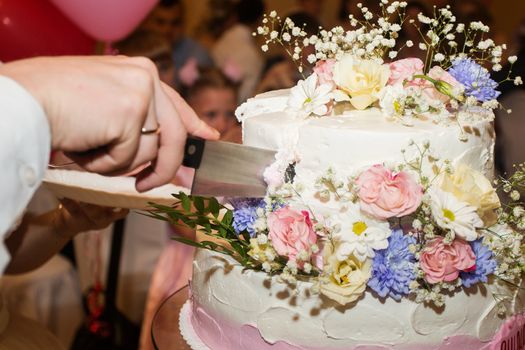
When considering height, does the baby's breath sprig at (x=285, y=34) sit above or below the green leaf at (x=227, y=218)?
above

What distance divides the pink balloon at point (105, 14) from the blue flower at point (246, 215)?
177 cm

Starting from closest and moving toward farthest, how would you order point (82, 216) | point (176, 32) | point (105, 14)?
1. point (82, 216)
2. point (105, 14)
3. point (176, 32)

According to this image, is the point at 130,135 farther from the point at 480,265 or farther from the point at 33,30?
the point at 33,30

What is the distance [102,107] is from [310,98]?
1.97ft

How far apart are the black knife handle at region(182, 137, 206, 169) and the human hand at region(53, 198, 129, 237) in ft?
2.96

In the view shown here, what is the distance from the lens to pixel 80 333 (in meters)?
3.47

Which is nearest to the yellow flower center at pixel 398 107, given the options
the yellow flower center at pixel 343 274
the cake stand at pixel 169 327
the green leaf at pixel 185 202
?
the yellow flower center at pixel 343 274

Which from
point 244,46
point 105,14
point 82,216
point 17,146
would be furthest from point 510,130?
point 17,146

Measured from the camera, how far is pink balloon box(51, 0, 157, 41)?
2982 millimetres

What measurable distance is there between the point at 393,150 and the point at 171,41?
3.98 m

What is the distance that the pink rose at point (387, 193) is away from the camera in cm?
132

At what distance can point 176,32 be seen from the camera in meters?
5.27

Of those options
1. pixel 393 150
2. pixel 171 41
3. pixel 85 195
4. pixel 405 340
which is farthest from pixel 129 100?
pixel 171 41

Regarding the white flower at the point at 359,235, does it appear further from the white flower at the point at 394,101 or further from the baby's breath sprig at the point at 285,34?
the baby's breath sprig at the point at 285,34
